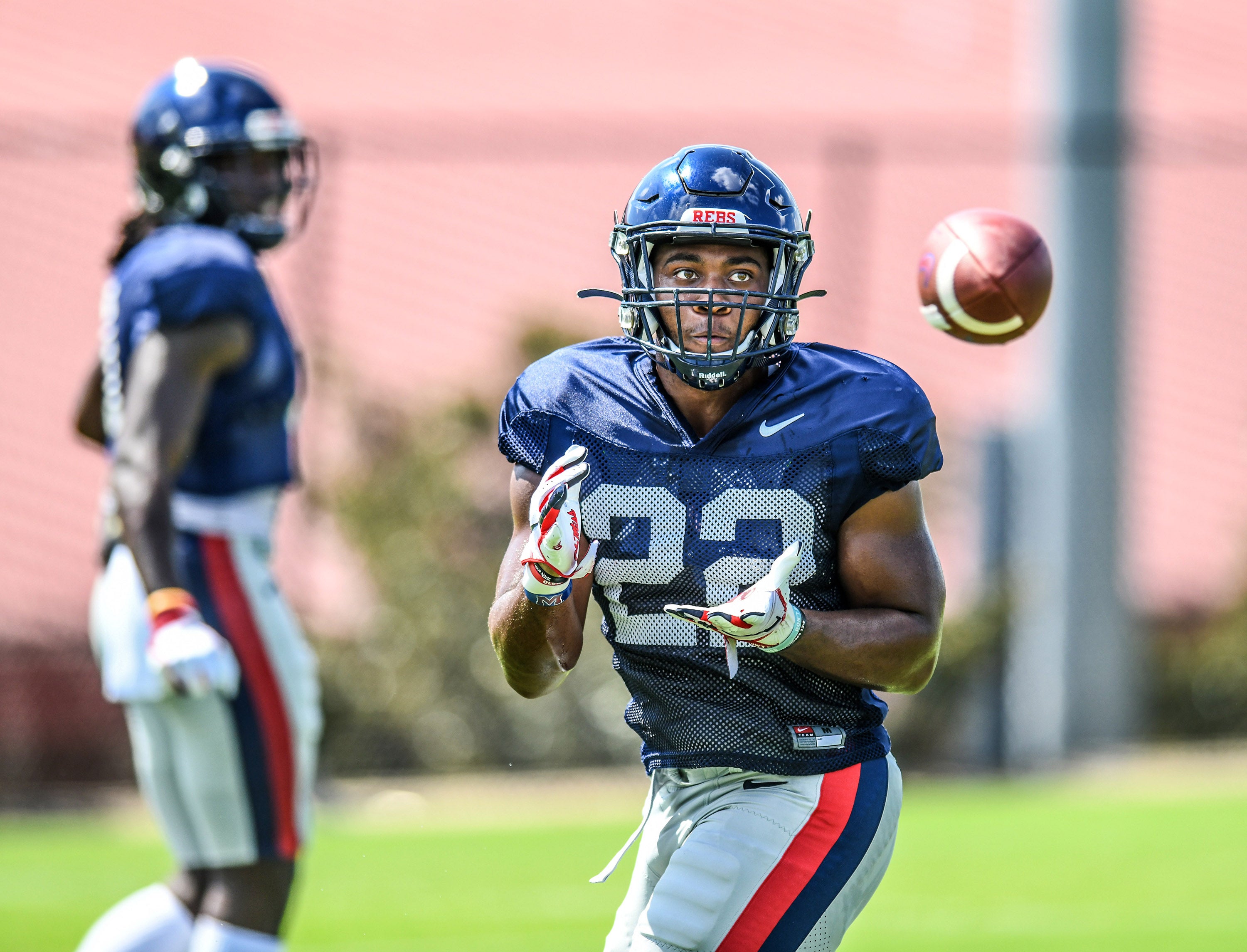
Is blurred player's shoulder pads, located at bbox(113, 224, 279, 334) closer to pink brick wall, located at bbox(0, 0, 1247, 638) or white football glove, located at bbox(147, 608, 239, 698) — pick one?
white football glove, located at bbox(147, 608, 239, 698)

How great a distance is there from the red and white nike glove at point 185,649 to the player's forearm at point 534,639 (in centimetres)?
66

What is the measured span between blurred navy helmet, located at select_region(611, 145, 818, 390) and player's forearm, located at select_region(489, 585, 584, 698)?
1.58ft

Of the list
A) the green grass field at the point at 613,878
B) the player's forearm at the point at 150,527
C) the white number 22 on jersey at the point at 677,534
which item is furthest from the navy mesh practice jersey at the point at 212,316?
the green grass field at the point at 613,878

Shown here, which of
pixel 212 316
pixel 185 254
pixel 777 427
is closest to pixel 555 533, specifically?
pixel 777 427

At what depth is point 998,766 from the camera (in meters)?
9.42

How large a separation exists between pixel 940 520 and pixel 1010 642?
2.43 ft

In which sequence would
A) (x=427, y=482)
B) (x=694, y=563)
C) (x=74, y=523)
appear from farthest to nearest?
1. (x=74, y=523)
2. (x=427, y=482)
3. (x=694, y=563)

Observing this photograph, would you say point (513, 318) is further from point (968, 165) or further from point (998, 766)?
point (968, 165)

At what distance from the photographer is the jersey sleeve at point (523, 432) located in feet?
10.4

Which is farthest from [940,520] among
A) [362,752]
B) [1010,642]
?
[362,752]

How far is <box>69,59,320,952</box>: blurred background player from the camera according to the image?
12.1 feet

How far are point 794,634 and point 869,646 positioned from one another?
185 millimetres

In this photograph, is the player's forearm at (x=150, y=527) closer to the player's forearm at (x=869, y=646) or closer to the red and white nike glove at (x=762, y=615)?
the red and white nike glove at (x=762, y=615)

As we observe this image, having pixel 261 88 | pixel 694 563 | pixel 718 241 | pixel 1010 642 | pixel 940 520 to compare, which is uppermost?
pixel 261 88
